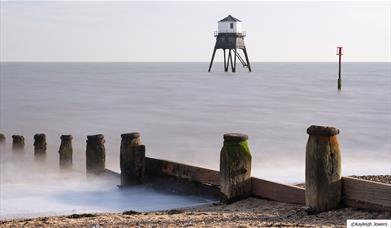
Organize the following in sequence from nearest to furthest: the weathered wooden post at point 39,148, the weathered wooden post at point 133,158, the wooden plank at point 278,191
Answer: the wooden plank at point 278,191, the weathered wooden post at point 133,158, the weathered wooden post at point 39,148

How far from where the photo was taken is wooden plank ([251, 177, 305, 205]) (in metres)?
7.20

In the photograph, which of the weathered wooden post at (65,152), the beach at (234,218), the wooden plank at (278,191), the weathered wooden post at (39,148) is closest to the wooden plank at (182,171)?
the beach at (234,218)

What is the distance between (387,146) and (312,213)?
1686 centimetres

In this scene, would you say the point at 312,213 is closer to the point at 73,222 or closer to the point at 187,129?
the point at 73,222

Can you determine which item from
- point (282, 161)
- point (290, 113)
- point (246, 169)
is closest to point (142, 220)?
point (246, 169)

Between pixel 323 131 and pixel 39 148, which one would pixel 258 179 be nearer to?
pixel 323 131

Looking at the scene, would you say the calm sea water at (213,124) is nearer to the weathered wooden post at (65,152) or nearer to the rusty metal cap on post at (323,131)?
the weathered wooden post at (65,152)

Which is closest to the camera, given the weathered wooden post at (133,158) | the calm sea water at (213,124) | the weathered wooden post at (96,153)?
the weathered wooden post at (133,158)

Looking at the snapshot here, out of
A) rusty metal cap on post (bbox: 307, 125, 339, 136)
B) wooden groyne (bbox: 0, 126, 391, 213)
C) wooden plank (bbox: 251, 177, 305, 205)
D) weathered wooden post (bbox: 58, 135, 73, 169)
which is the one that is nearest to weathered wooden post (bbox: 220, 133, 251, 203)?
wooden groyne (bbox: 0, 126, 391, 213)

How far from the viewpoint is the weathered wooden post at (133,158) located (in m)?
10.1

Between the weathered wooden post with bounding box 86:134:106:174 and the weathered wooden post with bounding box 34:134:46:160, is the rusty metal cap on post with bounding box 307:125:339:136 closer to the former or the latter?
the weathered wooden post with bounding box 86:134:106:174

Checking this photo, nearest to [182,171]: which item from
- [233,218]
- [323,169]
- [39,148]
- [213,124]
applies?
[233,218]

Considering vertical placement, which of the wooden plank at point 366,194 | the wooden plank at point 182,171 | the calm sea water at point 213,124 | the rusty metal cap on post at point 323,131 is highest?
the rusty metal cap on post at point 323,131

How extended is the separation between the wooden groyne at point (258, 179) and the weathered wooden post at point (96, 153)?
150cm
